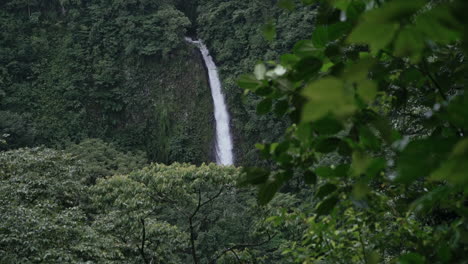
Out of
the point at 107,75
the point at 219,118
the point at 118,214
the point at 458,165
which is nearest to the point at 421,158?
the point at 458,165

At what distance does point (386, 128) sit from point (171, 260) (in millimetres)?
6552

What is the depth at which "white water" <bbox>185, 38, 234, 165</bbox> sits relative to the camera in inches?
480

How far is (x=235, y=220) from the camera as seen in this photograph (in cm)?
796

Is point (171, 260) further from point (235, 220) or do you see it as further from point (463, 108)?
point (463, 108)

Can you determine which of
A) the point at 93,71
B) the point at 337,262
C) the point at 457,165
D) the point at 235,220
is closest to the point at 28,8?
the point at 93,71

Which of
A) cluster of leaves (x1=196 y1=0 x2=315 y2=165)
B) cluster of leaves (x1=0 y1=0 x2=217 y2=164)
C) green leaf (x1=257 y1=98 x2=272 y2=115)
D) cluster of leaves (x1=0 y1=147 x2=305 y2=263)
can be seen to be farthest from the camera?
cluster of leaves (x1=0 y1=0 x2=217 y2=164)

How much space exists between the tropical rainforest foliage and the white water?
214 millimetres

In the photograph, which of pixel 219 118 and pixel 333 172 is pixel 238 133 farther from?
pixel 333 172

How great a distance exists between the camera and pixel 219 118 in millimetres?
12711

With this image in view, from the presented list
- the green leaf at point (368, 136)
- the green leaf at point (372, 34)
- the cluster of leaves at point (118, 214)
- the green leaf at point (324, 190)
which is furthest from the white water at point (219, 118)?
the green leaf at point (372, 34)

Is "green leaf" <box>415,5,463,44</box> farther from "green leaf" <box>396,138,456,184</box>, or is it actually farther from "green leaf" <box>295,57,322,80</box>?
"green leaf" <box>295,57,322,80</box>

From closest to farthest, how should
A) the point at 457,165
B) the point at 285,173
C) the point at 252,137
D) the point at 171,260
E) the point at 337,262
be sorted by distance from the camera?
1. the point at 457,165
2. the point at 285,173
3. the point at 337,262
4. the point at 171,260
5. the point at 252,137

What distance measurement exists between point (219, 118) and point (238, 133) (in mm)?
752

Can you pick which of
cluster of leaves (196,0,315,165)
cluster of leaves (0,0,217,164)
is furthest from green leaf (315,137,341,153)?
cluster of leaves (0,0,217,164)
